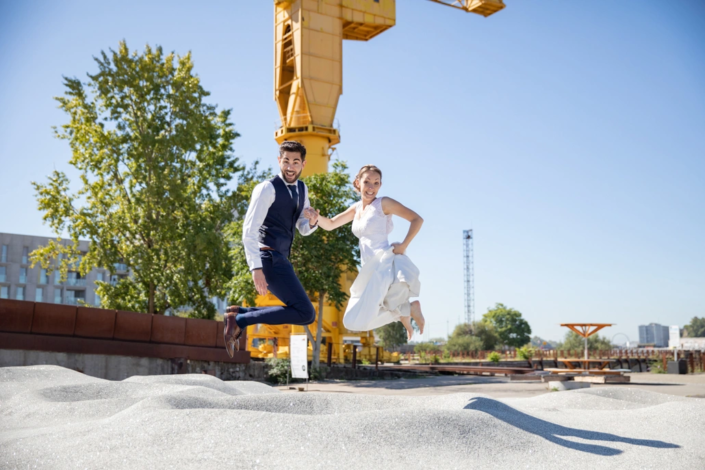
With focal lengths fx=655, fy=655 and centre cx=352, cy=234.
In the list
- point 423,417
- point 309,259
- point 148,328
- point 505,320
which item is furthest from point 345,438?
point 505,320

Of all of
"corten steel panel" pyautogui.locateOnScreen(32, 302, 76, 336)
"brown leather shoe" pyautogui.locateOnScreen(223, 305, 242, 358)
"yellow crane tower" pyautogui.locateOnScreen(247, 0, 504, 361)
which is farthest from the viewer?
"yellow crane tower" pyautogui.locateOnScreen(247, 0, 504, 361)

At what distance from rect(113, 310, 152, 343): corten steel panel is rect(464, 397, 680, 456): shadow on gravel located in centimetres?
1095

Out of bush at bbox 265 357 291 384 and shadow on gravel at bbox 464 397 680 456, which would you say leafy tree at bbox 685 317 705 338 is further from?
shadow on gravel at bbox 464 397 680 456

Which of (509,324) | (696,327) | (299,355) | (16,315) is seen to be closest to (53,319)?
(16,315)

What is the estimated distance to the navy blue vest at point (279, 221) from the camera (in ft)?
19.7

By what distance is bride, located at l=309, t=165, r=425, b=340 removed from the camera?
636 cm

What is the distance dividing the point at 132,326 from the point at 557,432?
1219 cm

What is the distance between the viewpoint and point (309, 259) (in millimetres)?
22516

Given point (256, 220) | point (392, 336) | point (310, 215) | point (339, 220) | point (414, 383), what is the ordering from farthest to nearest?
point (392, 336)
point (414, 383)
point (339, 220)
point (310, 215)
point (256, 220)

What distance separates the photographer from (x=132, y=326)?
1598cm

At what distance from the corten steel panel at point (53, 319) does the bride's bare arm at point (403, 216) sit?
34.8 feet

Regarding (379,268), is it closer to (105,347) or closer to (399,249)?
→ (399,249)

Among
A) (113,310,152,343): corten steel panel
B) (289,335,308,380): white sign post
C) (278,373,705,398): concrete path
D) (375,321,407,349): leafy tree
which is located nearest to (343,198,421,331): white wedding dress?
(278,373,705,398): concrete path

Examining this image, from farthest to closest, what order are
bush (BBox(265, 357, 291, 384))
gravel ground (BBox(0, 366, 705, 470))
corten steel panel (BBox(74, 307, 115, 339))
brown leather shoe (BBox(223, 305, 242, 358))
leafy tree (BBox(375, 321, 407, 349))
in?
leafy tree (BBox(375, 321, 407, 349)) → bush (BBox(265, 357, 291, 384)) → corten steel panel (BBox(74, 307, 115, 339)) → brown leather shoe (BBox(223, 305, 242, 358)) → gravel ground (BBox(0, 366, 705, 470))
